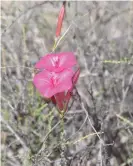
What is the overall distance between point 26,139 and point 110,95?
617 mm

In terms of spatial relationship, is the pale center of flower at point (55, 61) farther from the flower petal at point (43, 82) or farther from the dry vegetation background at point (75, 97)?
the dry vegetation background at point (75, 97)

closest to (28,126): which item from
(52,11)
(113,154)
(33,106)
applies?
(33,106)

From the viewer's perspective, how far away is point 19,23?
272cm

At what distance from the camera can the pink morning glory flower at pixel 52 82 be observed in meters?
1.58

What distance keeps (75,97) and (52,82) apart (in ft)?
0.66

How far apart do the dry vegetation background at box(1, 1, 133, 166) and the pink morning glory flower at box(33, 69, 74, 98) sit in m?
0.31

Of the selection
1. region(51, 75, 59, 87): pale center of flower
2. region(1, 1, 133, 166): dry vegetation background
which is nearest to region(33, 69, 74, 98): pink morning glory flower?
region(51, 75, 59, 87): pale center of flower

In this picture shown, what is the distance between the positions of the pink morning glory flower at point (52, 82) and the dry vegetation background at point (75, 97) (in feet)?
1.01

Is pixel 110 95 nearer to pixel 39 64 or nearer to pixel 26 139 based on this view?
pixel 26 139

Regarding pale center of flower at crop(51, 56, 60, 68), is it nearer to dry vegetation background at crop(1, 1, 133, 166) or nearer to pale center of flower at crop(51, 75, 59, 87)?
pale center of flower at crop(51, 75, 59, 87)

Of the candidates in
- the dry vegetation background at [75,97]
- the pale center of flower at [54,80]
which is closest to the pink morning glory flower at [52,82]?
the pale center of flower at [54,80]

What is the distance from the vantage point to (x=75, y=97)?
5.99 feet

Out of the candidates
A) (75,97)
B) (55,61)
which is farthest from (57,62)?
(75,97)

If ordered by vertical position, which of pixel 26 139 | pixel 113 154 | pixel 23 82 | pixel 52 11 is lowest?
pixel 113 154
